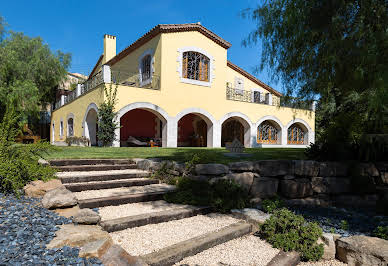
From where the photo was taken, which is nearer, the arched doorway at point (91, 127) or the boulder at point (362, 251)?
the boulder at point (362, 251)

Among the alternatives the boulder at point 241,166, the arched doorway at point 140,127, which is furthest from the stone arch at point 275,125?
the boulder at point 241,166

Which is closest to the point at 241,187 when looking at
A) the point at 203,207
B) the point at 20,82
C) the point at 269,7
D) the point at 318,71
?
the point at 203,207

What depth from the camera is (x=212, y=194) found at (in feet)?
14.8

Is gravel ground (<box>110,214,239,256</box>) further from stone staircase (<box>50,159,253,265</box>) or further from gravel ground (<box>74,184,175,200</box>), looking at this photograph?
gravel ground (<box>74,184,175,200</box>)

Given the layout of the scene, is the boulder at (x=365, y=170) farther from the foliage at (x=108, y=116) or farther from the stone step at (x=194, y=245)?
the foliage at (x=108, y=116)

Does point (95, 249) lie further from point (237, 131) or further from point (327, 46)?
point (237, 131)

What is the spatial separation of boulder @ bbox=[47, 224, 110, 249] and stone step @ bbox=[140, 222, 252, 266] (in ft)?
1.74

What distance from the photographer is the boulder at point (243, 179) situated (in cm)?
515

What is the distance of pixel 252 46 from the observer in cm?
593

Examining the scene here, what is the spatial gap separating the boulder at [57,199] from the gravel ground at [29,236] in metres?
0.10

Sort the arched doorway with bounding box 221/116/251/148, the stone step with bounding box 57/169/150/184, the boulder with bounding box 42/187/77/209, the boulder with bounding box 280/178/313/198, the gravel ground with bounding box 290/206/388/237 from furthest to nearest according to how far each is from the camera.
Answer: the arched doorway with bounding box 221/116/251/148 < the boulder with bounding box 280/178/313/198 < the stone step with bounding box 57/169/150/184 < the gravel ground with bounding box 290/206/388/237 < the boulder with bounding box 42/187/77/209

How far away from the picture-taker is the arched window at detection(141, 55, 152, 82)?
14.3 meters

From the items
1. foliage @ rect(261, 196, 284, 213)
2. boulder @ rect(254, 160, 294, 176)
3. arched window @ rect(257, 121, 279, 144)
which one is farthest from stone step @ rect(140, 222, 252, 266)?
arched window @ rect(257, 121, 279, 144)

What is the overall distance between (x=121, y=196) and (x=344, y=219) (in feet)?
14.3
